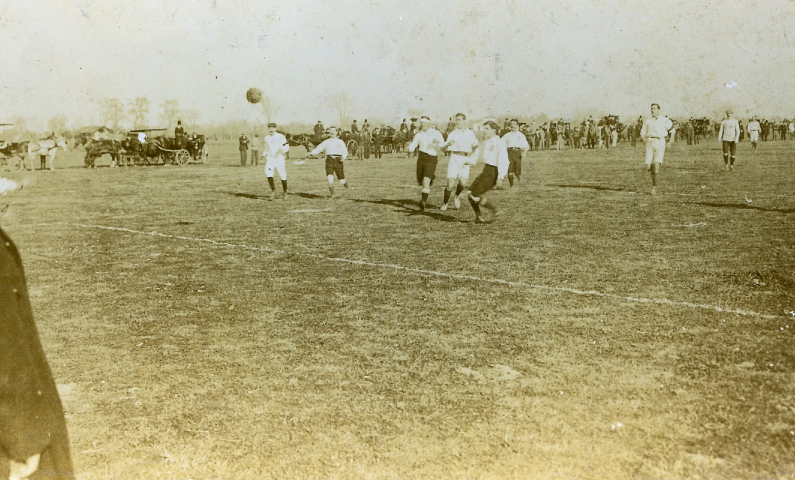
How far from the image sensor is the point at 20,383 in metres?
2.38

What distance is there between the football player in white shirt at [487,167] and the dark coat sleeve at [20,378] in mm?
8706

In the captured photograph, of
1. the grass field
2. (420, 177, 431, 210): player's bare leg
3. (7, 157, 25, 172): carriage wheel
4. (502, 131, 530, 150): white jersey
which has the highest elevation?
(502, 131, 530, 150): white jersey

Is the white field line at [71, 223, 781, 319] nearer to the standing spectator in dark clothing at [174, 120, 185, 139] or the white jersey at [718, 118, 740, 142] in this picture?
the white jersey at [718, 118, 740, 142]

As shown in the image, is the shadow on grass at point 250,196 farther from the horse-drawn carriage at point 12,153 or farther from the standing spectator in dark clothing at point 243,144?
the horse-drawn carriage at point 12,153

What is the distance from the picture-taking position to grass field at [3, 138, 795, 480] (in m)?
3.39

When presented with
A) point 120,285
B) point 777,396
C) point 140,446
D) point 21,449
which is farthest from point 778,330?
point 120,285

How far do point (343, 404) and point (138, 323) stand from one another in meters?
2.63

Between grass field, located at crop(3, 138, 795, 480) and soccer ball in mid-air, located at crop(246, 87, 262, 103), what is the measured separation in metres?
5.92

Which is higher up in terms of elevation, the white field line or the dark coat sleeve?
the dark coat sleeve

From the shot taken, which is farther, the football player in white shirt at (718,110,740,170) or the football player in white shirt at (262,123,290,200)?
the football player in white shirt at (718,110,740,170)

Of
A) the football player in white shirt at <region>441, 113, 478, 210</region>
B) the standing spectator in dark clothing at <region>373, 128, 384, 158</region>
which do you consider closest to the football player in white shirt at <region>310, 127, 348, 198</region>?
the football player in white shirt at <region>441, 113, 478, 210</region>

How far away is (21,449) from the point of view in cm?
239

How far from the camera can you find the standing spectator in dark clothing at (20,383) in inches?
90.9

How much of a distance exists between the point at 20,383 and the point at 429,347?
120 inches
